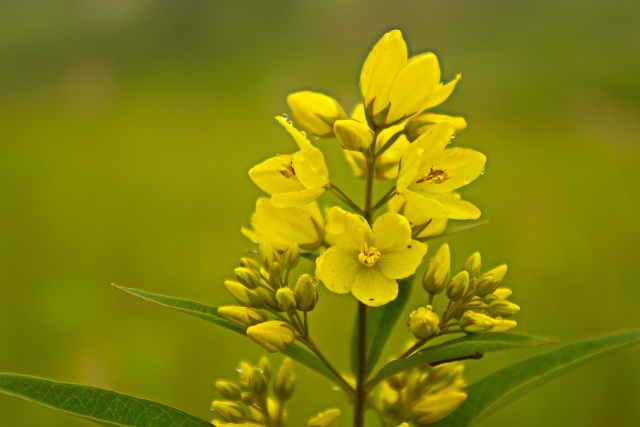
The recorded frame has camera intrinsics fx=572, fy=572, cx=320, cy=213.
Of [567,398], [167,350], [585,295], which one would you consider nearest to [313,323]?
[167,350]

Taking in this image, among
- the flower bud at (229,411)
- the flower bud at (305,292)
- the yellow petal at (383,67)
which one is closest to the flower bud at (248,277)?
the flower bud at (305,292)

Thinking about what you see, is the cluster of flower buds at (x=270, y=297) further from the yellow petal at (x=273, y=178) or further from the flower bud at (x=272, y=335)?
the yellow petal at (x=273, y=178)

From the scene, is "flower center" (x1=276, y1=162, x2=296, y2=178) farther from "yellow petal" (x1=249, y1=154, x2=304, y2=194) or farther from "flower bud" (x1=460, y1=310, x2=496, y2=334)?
"flower bud" (x1=460, y1=310, x2=496, y2=334)

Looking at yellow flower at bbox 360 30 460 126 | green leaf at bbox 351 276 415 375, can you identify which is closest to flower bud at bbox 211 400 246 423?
green leaf at bbox 351 276 415 375

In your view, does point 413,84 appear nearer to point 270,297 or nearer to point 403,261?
point 403,261

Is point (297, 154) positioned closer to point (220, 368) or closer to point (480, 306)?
point (480, 306)

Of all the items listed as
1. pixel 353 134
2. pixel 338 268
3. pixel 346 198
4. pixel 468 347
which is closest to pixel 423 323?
pixel 468 347
